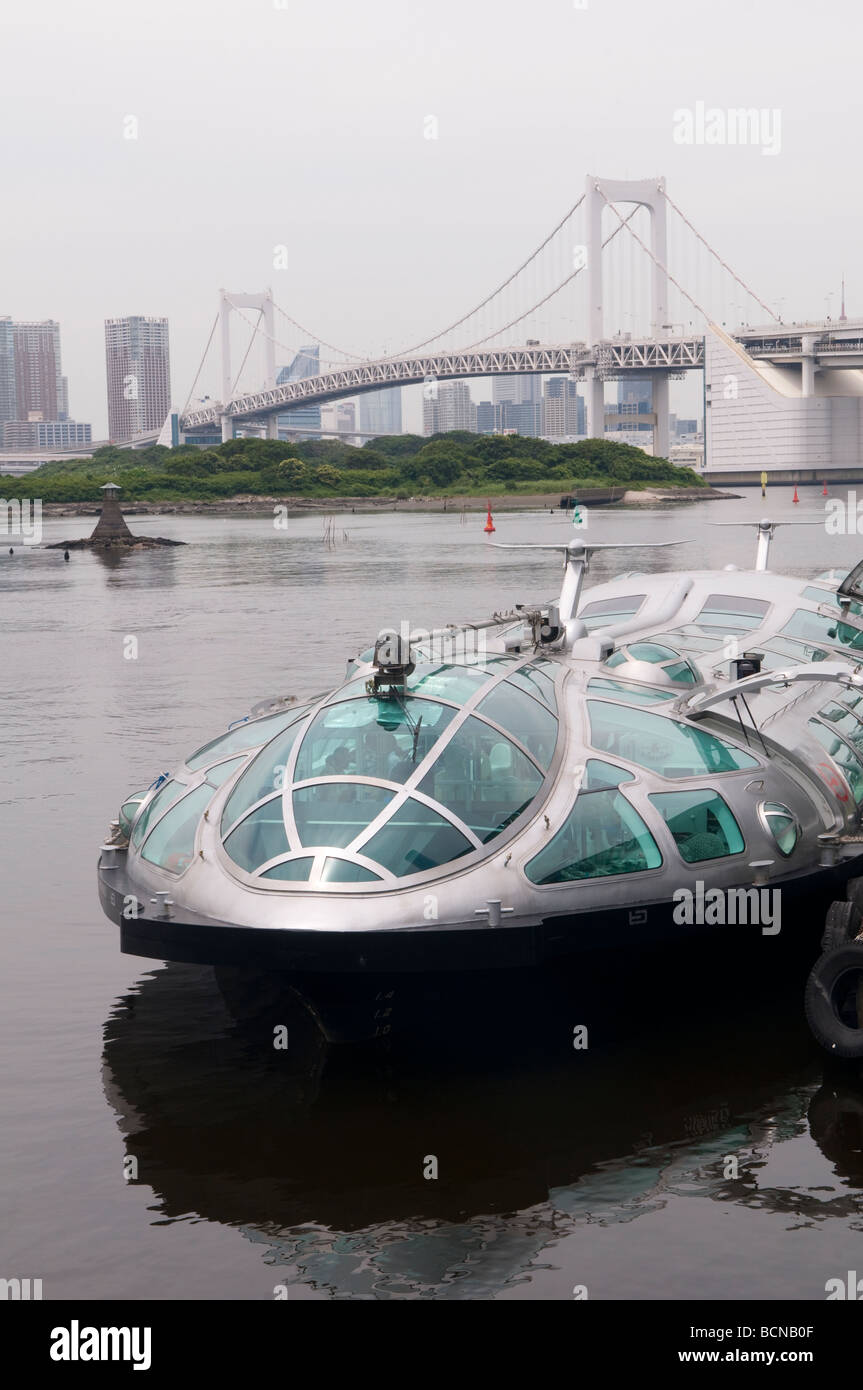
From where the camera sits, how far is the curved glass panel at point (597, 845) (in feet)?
37.3

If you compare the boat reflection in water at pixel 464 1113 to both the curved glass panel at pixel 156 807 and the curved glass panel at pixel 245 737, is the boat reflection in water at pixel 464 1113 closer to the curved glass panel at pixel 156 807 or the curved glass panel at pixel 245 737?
the curved glass panel at pixel 156 807

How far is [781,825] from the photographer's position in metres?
12.9

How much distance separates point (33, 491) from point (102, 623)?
106m

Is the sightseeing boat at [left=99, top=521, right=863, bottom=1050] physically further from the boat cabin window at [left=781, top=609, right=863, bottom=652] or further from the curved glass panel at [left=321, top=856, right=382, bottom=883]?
the boat cabin window at [left=781, top=609, right=863, bottom=652]

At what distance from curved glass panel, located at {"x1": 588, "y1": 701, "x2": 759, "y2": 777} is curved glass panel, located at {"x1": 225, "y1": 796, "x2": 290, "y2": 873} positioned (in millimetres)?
2721

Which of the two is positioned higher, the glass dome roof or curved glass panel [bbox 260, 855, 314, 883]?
the glass dome roof

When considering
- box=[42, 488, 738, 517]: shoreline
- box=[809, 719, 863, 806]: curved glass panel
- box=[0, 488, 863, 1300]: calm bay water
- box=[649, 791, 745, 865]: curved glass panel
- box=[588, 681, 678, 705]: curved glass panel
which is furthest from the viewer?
box=[42, 488, 738, 517]: shoreline

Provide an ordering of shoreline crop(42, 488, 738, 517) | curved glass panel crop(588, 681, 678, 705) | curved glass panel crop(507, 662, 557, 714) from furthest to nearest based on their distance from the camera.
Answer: shoreline crop(42, 488, 738, 517) < curved glass panel crop(588, 681, 678, 705) < curved glass panel crop(507, 662, 557, 714)

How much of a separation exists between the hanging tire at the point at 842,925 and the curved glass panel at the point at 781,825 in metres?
0.76

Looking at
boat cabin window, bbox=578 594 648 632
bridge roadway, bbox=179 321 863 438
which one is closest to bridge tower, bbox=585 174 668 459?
bridge roadway, bbox=179 321 863 438

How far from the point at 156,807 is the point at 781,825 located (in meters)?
5.18

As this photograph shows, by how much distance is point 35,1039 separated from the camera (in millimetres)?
12375

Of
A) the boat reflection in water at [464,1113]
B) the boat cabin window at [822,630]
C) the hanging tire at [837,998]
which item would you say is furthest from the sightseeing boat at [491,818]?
the boat cabin window at [822,630]

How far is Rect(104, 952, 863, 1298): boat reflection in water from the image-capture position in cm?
933
